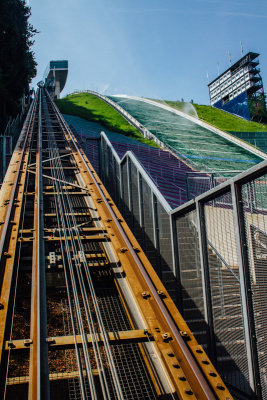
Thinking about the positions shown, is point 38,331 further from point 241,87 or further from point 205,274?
point 241,87

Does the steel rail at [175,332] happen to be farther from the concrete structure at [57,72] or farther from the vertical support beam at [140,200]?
the concrete structure at [57,72]

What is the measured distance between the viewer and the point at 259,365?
2.76m

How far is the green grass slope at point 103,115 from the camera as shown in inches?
994

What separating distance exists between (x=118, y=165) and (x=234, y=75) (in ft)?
186

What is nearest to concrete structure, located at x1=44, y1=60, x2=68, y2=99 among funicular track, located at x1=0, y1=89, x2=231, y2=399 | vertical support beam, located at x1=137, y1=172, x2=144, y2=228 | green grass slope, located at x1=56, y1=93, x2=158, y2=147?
green grass slope, located at x1=56, y1=93, x2=158, y2=147

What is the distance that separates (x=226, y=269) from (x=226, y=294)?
0.71ft

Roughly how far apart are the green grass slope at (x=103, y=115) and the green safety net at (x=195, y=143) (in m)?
1.19

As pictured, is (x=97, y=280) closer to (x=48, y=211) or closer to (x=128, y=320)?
(x=128, y=320)

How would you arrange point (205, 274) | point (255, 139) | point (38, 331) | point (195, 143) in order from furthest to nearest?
point (255, 139) → point (195, 143) → point (205, 274) → point (38, 331)

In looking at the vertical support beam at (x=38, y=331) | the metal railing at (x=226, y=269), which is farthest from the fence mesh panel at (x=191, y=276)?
the vertical support beam at (x=38, y=331)

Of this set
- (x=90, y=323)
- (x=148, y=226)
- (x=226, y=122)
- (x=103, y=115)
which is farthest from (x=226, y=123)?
(x=90, y=323)

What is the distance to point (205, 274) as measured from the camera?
361 cm

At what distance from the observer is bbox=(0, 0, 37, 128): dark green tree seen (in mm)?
19656

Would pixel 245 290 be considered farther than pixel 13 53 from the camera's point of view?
No
